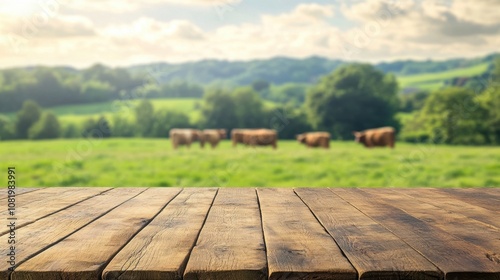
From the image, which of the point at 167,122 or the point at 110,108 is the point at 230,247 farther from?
the point at 110,108

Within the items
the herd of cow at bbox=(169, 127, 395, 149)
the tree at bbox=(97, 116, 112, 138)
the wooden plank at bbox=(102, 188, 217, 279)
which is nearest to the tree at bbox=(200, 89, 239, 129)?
the tree at bbox=(97, 116, 112, 138)

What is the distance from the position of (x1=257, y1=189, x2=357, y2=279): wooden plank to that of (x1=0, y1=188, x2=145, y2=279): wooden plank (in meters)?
0.71

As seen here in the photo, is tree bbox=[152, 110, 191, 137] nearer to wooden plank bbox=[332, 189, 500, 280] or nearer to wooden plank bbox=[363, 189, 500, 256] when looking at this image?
wooden plank bbox=[363, 189, 500, 256]

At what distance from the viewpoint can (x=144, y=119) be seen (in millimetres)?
34781

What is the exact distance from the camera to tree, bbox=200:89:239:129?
34219mm

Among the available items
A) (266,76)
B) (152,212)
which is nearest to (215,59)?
(266,76)

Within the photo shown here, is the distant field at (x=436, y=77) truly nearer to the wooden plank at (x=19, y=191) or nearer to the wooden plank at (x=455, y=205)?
the wooden plank at (x=455, y=205)

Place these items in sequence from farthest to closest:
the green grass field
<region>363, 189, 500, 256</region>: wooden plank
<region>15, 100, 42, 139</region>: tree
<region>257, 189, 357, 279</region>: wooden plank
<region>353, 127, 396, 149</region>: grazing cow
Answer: <region>15, 100, 42, 139</region>: tree < <region>353, 127, 396, 149</region>: grazing cow < the green grass field < <region>363, 189, 500, 256</region>: wooden plank < <region>257, 189, 357, 279</region>: wooden plank

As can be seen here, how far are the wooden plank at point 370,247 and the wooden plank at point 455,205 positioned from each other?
0.48 meters

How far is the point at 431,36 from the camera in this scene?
43719 mm

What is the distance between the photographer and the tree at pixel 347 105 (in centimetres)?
3409

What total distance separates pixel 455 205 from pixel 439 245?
1.06m

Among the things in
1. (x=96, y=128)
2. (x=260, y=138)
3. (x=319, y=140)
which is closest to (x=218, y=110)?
(x=96, y=128)

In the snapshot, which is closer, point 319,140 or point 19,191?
point 19,191
